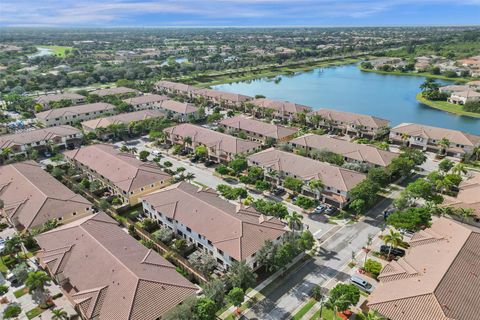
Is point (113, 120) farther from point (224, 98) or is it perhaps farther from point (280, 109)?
point (280, 109)

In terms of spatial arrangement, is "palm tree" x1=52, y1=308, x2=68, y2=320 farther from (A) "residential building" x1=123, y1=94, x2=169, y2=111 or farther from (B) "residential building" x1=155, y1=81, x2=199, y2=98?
(B) "residential building" x1=155, y1=81, x2=199, y2=98

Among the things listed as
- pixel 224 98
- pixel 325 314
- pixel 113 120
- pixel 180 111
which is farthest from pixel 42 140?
pixel 325 314

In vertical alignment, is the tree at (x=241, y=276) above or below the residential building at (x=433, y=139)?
below

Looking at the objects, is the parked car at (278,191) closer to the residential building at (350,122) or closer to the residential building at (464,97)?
the residential building at (350,122)

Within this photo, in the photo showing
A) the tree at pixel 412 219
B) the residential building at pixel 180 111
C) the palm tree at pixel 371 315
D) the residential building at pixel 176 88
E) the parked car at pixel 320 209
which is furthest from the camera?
the residential building at pixel 176 88

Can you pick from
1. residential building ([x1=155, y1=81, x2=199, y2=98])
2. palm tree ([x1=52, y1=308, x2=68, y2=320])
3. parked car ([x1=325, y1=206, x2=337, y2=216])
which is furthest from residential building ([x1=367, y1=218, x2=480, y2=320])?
residential building ([x1=155, y1=81, x2=199, y2=98])

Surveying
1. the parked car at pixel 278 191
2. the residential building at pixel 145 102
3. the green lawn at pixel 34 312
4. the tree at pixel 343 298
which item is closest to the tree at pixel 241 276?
the tree at pixel 343 298
